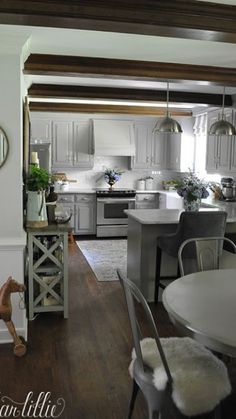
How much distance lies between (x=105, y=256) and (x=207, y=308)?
4.13 meters

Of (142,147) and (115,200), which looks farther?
(142,147)

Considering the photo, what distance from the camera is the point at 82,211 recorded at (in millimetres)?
7289

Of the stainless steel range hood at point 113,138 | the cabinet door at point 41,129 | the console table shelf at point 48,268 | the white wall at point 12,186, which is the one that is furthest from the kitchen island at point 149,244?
the cabinet door at point 41,129

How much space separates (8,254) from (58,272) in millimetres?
657

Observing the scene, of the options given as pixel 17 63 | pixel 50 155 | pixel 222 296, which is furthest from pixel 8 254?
pixel 50 155

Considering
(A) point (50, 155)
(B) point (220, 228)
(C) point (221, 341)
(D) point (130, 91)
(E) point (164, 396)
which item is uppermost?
(D) point (130, 91)

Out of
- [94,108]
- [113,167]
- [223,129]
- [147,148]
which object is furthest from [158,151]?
[223,129]

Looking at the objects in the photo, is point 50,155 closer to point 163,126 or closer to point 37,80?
point 37,80

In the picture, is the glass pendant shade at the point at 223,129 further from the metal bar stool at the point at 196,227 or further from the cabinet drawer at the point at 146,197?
the cabinet drawer at the point at 146,197

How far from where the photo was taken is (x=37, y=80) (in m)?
4.79

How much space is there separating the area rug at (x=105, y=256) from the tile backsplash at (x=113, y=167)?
1.30 meters

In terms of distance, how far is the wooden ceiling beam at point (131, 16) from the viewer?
7.12 feet

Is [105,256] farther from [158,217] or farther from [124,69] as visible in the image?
[124,69]

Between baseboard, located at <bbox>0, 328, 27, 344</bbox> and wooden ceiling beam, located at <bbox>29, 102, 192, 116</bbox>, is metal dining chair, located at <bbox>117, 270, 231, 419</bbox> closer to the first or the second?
baseboard, located at <bbox>0, 328, 27, 344</bbox>
